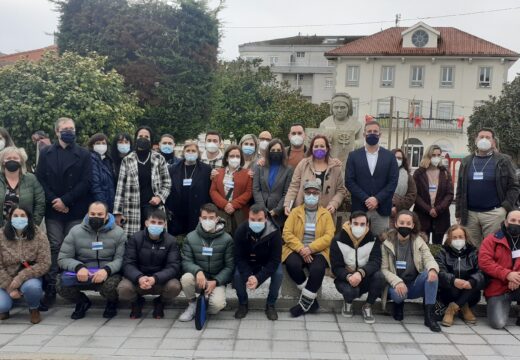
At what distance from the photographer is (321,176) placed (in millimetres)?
7008

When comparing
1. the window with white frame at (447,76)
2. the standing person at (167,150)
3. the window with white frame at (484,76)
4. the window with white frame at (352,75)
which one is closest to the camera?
the standing person at (167,150)

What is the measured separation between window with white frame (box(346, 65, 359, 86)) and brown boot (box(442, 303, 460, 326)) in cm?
4301

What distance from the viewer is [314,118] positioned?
3709 cm

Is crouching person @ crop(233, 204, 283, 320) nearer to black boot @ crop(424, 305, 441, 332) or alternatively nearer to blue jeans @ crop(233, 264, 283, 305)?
blue jeans @ crop(233, 264, 283, 305)

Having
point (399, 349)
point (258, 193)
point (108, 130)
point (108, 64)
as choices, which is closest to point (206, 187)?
point (258, 193)

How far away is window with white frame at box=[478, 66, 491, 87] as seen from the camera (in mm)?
44906

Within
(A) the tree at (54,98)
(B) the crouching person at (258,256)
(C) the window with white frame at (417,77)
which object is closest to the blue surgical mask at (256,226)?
(B) the crouching person at (258,256)

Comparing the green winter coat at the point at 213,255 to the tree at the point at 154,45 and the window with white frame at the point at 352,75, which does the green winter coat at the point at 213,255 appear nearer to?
the tree at the point at 154,45

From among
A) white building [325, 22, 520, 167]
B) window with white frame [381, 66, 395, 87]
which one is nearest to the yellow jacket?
white building [325, 22, 520, 167]

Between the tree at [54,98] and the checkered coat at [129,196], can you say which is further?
the tree at [54,98]

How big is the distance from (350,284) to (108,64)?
19.3m

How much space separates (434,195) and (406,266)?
236 cm

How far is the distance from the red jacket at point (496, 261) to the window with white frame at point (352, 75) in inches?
1682

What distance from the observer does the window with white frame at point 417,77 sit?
4631 centimetres
